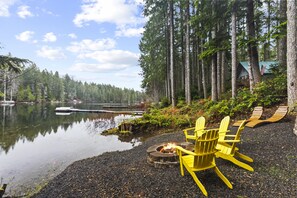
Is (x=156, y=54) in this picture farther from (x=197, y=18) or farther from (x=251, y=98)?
(x=251, y=98)

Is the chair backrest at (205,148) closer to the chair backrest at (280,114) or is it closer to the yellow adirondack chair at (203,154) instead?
the yellow adirondack chair at (203,154)

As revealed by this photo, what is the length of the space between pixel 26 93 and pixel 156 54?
5587 centimetres

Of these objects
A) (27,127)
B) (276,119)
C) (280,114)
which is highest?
(280,114)

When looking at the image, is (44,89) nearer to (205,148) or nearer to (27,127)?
(27,127)

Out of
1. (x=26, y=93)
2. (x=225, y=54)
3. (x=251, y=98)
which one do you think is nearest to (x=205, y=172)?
(x=251, y=98)

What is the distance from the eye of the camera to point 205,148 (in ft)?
9.91

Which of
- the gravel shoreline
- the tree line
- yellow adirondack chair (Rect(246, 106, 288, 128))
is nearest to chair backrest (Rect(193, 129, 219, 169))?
the gravel shoreline

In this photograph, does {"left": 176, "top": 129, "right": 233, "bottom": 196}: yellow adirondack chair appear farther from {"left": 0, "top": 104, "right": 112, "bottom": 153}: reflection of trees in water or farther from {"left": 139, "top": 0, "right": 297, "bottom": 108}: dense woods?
{"left": 0, "top": 104, "right": 112, "bottom": 153}: reflection of trees in water

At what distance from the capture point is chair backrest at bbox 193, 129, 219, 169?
2963mm

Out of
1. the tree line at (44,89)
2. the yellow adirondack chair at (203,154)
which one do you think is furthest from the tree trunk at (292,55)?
the tree line at (44,89)

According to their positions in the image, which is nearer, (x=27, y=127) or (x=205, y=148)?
(x=205, y=148)

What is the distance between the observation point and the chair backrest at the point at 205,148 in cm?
296

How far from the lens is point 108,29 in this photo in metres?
18.4

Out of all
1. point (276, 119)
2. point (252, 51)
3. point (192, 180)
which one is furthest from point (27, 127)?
point (252, 51)
